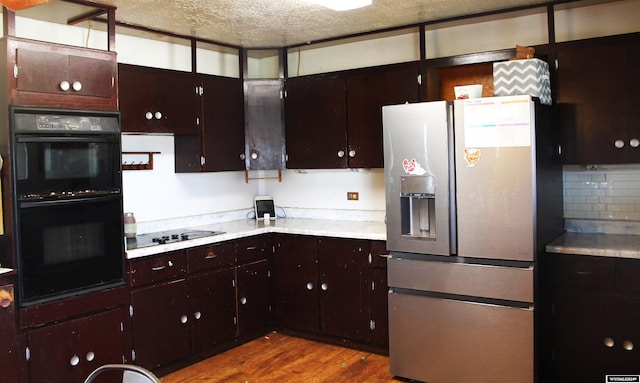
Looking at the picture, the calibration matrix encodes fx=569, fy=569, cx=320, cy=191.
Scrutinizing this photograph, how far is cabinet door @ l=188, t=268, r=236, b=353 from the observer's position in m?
4.11

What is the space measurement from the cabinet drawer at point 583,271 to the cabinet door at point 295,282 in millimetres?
1823

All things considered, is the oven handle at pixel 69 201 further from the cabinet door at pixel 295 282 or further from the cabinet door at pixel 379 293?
the cabinet door at pixel 379 293

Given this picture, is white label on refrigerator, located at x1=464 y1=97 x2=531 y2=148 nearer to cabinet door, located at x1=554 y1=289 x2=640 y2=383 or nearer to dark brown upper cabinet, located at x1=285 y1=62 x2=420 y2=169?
dark brown upper cabinet, located at x1=285 y1=62 x2=420 y2=169

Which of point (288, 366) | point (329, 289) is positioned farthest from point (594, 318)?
point (288, 366)

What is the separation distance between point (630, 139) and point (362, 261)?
6.41ft

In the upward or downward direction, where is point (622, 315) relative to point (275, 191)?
downward

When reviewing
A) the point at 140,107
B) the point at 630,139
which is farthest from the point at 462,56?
the point at 140,107

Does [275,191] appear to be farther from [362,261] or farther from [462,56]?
[462,56]

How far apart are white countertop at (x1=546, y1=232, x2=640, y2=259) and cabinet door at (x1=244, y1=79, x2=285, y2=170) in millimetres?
2373

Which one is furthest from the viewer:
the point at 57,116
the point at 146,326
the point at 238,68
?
the point at 238,68

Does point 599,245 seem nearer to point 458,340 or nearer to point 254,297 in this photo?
point 458,340

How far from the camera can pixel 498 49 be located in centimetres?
417

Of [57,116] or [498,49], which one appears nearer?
[57,116]

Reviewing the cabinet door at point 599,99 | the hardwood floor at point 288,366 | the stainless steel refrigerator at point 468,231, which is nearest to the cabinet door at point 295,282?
the hardwood floor at point 288,366
